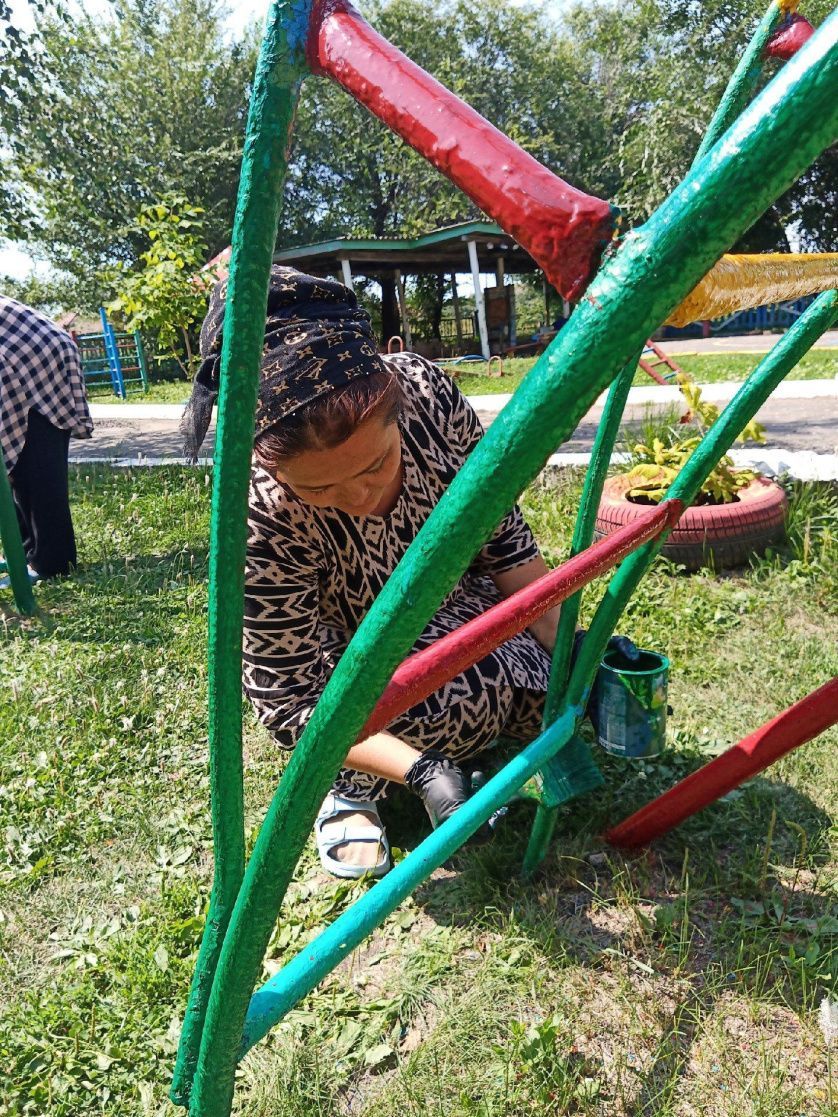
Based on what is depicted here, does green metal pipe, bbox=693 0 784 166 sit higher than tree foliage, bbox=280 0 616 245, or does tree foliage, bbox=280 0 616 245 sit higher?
tree foliage, bbox=280 0 616 245

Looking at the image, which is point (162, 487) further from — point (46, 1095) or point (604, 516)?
point (46, 1095)

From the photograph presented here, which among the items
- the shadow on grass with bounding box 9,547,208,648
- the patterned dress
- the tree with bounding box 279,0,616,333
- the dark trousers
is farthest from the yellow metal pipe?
the tree with bounding box 279,0,616,333

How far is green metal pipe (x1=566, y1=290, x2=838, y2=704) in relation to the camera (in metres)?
1.20

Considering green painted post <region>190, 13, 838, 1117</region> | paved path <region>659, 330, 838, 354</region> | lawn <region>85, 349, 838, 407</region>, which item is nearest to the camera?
green painted post <region>190, 13, 838, 1117</region>

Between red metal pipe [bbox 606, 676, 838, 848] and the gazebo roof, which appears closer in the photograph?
red metal pipe [bbox 606, 676, 838, 848]

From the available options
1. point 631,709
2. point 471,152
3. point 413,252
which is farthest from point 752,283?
point 413,252

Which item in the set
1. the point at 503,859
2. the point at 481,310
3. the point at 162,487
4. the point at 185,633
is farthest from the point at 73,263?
the point at 503,859

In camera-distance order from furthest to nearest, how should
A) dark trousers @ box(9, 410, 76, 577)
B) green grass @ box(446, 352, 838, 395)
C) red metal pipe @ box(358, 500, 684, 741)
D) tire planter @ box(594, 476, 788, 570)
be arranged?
1. green grass @ box(446, 352, 838, 395)
2. dark trousers @ box(9, 410, 76, 577)
3. tire planter @ box(594, 476, 788, 570)
4. red metal pipe @ box(358, 500, 684, 741)

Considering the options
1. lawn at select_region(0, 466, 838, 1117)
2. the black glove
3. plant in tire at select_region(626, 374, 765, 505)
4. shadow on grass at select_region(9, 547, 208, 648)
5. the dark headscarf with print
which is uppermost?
the dark headscarf with print

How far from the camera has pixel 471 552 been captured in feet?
1.71

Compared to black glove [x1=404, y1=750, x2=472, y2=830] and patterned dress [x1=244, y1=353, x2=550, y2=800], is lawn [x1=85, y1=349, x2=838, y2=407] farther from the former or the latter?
black glove [x1=404, y1=750, x2=472, y2=830]

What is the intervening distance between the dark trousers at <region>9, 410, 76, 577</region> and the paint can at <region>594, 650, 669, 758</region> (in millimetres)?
2788

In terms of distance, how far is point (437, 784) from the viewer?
4.99 feet

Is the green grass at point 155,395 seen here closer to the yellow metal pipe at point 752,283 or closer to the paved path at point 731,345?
the paved path at point 731,345
